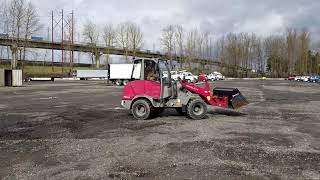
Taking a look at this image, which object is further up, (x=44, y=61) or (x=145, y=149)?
(x=44, y=61)

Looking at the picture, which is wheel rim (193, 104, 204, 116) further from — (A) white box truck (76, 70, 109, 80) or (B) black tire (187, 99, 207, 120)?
(A) white box truck (76, 70, 109, 80)

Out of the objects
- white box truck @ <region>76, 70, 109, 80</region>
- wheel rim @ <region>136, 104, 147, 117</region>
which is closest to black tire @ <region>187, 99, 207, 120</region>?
wheel rim @ <region>136, 104, 147, 117</region>

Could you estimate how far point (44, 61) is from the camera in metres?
103

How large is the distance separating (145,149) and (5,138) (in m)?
4.30

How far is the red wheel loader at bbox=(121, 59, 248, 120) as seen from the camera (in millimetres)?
14125

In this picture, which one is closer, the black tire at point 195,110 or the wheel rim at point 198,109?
the black tire at point 195,110

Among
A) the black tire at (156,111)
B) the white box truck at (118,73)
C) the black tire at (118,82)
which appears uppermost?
the white box truck at (118,73)

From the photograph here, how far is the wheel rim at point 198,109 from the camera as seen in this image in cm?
1438

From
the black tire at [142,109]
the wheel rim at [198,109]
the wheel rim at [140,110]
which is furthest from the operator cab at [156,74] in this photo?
the wheel rim at [198,109]

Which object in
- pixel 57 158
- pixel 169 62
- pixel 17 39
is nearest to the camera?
pixel 57 158

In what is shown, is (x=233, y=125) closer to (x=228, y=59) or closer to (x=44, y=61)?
(x=44, y=61)

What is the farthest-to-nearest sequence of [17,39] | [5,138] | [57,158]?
1. [17,39]
2. [5,138]
3. [57,158]

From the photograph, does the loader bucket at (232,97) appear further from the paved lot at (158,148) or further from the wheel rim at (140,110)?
the wheel rim at (140,110)

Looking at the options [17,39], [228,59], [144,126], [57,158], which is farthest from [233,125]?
[228,59]
